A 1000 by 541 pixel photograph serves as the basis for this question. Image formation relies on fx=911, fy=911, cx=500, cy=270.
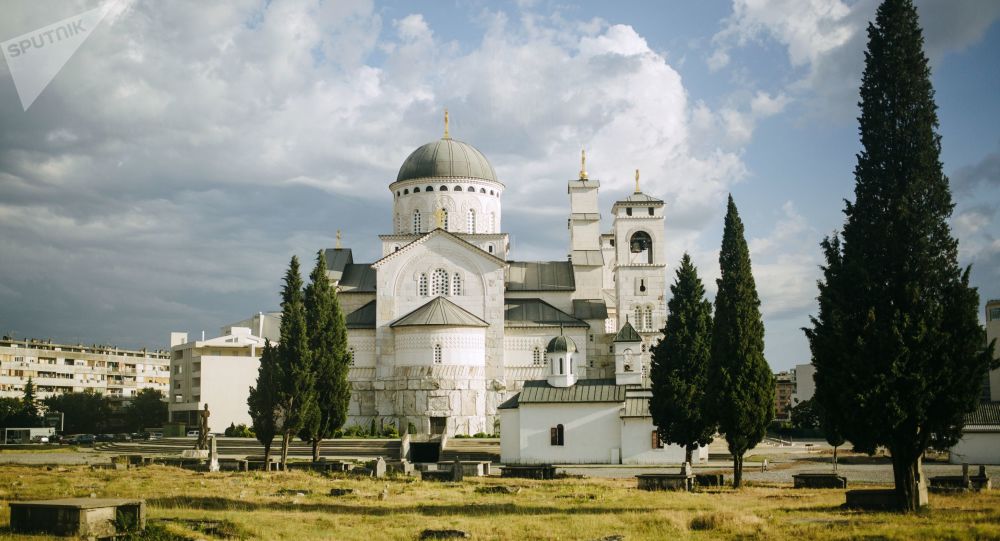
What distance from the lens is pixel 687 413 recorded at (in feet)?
108

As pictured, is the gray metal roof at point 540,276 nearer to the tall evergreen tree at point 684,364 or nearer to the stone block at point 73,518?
the tall evergreen tree at point 684,364

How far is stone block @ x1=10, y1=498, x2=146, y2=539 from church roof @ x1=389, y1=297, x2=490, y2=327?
107 feet

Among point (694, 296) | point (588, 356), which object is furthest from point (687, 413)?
point (588, 356)

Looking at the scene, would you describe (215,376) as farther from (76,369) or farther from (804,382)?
(804,382)

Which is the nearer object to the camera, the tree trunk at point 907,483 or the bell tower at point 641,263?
the tree trunk at point 907,483

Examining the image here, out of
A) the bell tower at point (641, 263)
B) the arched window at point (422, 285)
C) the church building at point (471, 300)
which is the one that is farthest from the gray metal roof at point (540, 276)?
the arched window at point (422, 285)

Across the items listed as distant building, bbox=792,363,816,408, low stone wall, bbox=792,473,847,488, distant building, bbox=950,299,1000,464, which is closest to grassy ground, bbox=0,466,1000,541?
low stone wall, bbox=792,473,847,488

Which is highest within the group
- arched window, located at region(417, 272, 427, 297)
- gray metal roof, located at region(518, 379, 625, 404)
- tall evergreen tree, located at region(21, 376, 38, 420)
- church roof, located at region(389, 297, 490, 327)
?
arched window, located at region(417, 272, 427, 297)

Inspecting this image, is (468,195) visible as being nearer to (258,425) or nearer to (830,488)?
(258,425)

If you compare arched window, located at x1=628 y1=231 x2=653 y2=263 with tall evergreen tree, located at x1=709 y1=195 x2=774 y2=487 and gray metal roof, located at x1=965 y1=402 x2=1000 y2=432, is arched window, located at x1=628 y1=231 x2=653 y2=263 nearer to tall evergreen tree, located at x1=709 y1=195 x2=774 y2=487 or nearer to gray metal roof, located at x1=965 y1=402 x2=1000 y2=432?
gray metal roof, located at x1=965 y1=402 x2=1000 y2=432

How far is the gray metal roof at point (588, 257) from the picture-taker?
185 feet

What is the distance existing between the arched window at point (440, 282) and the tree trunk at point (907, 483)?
116ft

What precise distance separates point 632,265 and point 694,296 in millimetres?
19673

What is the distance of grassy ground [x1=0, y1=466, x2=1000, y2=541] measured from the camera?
1638cm
